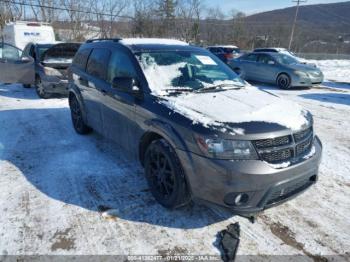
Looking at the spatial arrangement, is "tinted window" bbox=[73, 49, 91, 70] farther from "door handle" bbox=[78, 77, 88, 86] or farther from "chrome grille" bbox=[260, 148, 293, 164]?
"chrome grille" bbox=[260, 148, 293, 164]

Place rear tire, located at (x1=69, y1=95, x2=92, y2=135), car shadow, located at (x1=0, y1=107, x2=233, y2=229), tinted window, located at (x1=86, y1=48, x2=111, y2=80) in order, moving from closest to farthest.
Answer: car shadow, located at (x1=0, y1=107, x2=233, y2=229), tinted window, located at (x1=86, y1=48, x2=111, y2=80), rear tire, located at (x1=69, y1=95, x2=92, y2=135)

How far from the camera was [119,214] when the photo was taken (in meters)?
3.25

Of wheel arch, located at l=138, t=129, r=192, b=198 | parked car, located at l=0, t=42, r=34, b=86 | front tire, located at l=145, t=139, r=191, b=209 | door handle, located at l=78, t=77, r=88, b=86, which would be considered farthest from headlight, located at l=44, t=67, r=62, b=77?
front tire, located at l=145, t=139, r=191, b=209

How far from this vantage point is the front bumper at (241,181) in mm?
2633

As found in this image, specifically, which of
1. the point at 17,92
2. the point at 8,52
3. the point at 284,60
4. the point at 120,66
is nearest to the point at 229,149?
the point at 120,66

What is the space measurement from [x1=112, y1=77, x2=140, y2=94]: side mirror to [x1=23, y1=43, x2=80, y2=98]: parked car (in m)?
5.65

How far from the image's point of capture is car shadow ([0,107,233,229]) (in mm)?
3279

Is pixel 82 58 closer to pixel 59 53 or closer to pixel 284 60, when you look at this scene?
pixel 59 53

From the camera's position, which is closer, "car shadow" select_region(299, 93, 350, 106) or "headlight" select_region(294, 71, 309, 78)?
"car shadow" select_region(299, 93, 350, 106)

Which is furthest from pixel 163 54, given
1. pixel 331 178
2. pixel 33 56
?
pixel 33 56

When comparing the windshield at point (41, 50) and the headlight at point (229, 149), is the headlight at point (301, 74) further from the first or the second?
the headlight at point (229, 149)

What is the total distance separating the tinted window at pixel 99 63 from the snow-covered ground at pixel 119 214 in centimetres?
125

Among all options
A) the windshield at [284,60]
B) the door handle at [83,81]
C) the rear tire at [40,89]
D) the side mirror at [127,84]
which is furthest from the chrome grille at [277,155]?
the windshield at [284,60]

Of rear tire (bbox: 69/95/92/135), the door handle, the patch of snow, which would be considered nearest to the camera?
the door handle
